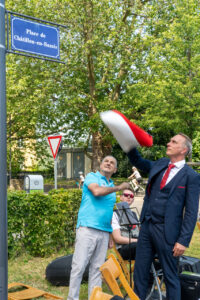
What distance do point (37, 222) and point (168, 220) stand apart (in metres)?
4.25

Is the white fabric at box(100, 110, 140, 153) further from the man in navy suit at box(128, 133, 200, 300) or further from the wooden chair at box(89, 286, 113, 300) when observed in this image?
the wooden chair at box(89, 286, 113, 300)

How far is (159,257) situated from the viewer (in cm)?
345

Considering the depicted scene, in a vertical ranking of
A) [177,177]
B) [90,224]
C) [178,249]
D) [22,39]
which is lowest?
[178,249]

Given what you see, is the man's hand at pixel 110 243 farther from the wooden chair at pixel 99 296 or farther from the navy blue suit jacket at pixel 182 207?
the wooden chair at pixel 99 296

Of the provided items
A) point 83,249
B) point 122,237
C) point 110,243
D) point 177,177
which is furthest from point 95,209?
point 177,177

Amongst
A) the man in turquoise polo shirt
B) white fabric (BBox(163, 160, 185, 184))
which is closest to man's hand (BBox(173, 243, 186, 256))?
white fabric (BBox(163, 160, 185, 184))

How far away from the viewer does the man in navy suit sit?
338cm

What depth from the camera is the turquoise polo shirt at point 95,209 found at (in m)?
4.17

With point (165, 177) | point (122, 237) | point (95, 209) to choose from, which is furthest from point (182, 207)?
point (122, 237)

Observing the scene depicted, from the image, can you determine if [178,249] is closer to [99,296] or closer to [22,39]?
[99,296]

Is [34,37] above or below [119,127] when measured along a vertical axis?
above

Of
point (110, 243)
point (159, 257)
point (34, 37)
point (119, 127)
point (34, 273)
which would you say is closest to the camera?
point (119, 127)

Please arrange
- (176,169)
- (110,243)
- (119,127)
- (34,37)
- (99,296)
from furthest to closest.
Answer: (110,243)
(34,37)
(176,169)
(119,127)
(99,296)

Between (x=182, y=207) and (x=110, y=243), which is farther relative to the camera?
(x=110, y=243)
